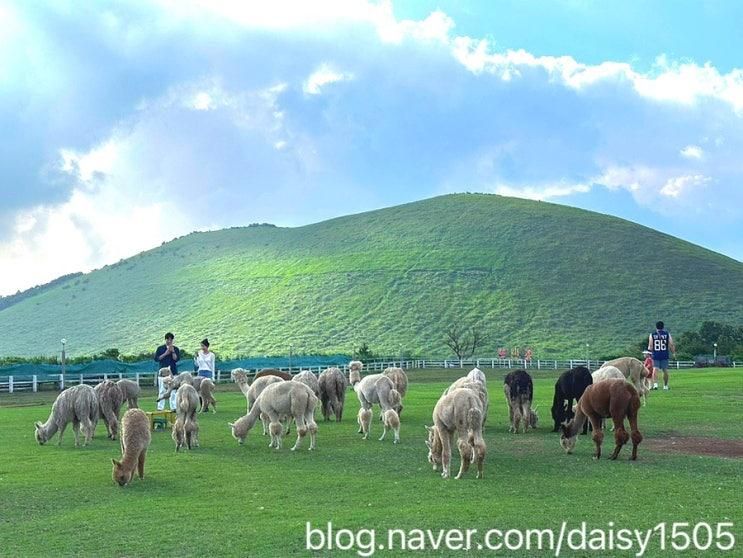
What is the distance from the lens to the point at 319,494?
11344 millimetres

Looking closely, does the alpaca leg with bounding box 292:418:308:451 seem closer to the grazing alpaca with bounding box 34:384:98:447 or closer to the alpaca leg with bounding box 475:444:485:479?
the alpaca leg with bounding box 475:444:485:479

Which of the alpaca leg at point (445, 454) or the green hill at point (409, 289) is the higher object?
the green hill at point (409, 289)

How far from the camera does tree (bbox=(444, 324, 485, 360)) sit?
8625 centimetres

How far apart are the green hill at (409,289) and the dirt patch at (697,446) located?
69.4 m

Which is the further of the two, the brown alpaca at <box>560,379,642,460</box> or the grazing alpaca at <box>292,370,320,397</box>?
the grazing alpaca at <box>292,370,320,397</box>

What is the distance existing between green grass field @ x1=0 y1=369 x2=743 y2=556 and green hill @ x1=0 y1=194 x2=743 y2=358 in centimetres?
7286

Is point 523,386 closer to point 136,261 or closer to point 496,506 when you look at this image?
point 496,506

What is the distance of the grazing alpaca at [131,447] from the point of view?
12.4 m

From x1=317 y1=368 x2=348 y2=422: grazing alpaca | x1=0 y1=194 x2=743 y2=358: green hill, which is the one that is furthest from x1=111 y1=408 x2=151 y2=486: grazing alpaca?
x1=0 y1=194 x2=743 y2=358: green hill

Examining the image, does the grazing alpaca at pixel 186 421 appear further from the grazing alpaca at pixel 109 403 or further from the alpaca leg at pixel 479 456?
the alpaca leg at pixel 479 456

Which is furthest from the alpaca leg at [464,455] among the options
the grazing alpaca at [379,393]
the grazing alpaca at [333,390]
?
A: the grazing alpaca at [333,390]

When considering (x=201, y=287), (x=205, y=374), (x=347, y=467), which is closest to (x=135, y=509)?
(x=347, y=467)

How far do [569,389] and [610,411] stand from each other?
4194mm

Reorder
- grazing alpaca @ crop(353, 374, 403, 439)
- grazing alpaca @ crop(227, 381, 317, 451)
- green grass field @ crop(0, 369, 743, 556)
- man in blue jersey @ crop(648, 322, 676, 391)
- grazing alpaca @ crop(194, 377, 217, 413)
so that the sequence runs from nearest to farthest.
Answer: green grass field @ crop(0, 369, 743, 556) → grazing alpaca @ crop(227, 381, 317, 451) → grazing alpaca @ crop(353, 374, 403, 439) → grazing alpaca @ crop(194, 377, 217, 413) → man in blue jersey @ crop(648, 322, 676, 391)
